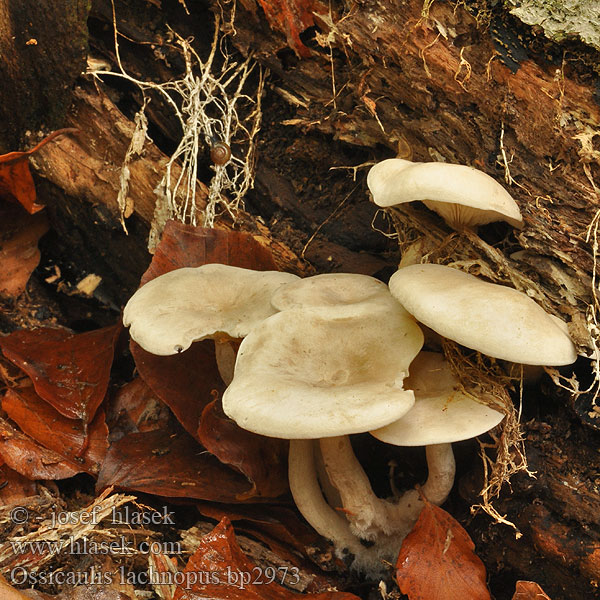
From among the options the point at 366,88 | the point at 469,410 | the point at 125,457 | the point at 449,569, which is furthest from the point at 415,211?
the point at 125,457

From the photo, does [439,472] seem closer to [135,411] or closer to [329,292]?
[329,292]

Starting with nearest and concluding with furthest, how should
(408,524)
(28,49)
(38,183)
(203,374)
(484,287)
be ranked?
(484,287), (408,524), (203,374), (28,49), (38,183)

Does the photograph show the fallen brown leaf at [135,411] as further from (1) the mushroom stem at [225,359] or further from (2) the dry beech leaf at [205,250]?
(2) the dry beech leaf at [205,250]

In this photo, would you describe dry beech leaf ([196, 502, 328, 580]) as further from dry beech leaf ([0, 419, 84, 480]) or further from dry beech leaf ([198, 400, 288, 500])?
dry beech leaf ([0, 419, 84, 480])

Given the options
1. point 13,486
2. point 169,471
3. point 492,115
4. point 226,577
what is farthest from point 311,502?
point 492,115

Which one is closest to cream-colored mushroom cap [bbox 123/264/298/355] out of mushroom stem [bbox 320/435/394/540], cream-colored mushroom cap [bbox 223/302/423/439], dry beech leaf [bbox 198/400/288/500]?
cream-colored mushroom cap [bbox 223/302/423/439]

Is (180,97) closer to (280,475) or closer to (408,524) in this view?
(280,475)
